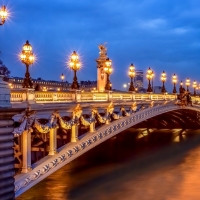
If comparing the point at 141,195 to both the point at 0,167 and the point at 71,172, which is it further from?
the point at 0,167

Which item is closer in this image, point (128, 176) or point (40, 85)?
point (128, 176)

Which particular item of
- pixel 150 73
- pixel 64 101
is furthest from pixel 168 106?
pixel 64 101

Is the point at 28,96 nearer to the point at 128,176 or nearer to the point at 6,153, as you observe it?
the point at 6,153

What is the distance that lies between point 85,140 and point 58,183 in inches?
133

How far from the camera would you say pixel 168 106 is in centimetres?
4531

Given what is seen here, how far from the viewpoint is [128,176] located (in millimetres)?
29938

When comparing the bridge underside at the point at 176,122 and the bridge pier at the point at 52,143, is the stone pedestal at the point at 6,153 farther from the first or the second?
the bridge underside at the point at 176,122

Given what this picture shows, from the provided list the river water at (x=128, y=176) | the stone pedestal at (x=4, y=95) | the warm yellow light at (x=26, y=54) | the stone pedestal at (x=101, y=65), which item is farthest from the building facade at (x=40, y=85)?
the stone pedestal at (x=4, y=95)

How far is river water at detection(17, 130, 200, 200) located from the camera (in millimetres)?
24781

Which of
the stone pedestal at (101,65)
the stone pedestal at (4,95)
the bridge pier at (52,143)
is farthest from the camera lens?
the stone pedestal at (101,65)

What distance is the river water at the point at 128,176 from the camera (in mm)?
24781

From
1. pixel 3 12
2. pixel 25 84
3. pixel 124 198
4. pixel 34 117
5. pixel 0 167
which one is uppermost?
pixel 3 12

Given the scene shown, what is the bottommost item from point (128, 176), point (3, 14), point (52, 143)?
point (128, 176)

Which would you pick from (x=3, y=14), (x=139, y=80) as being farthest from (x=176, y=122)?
(x=3, y=14)
